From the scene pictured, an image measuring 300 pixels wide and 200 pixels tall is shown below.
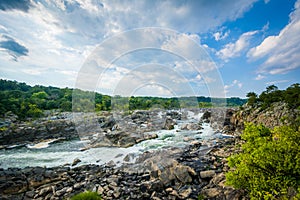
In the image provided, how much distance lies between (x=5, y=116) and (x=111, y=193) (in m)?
34.9

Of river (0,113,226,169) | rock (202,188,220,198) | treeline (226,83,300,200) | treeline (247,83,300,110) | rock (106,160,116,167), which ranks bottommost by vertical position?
river (0,113,226,169)

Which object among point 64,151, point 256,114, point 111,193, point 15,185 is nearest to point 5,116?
point 64,151

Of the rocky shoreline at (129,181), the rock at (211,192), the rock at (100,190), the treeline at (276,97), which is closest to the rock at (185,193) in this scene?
the rocky shoreline at (129,181)

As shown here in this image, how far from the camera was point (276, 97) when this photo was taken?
20.0 metres

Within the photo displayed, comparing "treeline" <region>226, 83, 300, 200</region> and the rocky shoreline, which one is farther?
the rocky shoreline

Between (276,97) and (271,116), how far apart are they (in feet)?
15.1

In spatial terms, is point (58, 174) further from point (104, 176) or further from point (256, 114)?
point (256, 114)

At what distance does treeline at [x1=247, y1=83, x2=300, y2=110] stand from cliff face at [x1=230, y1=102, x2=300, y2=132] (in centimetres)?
69

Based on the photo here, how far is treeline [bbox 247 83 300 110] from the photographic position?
53.1 feet

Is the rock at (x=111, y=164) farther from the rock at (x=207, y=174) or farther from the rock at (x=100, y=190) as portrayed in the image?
the rock at (x=207, y=174)

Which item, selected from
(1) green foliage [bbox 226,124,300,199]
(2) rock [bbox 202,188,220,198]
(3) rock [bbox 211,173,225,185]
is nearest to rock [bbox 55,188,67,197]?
(2) rock [bbox 202,188,220,198]

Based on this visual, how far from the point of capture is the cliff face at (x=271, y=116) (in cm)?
1475

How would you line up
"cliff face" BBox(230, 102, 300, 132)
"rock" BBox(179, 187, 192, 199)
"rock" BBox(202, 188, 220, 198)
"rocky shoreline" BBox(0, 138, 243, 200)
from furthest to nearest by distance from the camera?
"cliff face" BBox(230, 102, 300, 132) → "rocky shoreline" BBox(0, 138, 243, 200) → "rock" BBox(179, 187, 192, 199) → "rock" BBox(202, 188, 220, 198)

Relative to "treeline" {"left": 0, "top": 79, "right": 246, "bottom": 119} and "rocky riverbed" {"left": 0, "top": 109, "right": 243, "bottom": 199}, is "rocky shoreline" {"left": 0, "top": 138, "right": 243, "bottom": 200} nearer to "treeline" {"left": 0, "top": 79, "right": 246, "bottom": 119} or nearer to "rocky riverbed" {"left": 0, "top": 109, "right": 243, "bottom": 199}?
"rocky riverbed" {"left": 0, "top": 109, "right": 243, "bottom": 199}
